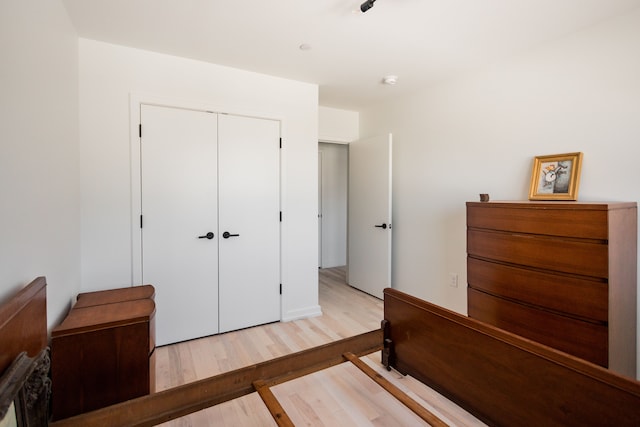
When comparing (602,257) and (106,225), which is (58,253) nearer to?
(106,225)

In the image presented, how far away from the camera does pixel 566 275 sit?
1.73 m

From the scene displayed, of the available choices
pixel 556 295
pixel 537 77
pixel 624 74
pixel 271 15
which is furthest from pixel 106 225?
pixel 624 74

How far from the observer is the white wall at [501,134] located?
191cm

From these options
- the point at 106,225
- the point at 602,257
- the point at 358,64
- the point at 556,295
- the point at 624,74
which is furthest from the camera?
the point at 358,64

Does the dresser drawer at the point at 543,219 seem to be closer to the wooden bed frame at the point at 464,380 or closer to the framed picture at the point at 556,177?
the framed picture at the point at 556,177

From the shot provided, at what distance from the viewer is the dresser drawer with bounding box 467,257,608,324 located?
1.62m

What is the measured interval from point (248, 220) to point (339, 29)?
1.72 m

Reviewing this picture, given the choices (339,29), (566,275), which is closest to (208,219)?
(339,29)

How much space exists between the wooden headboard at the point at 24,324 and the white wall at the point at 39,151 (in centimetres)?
7

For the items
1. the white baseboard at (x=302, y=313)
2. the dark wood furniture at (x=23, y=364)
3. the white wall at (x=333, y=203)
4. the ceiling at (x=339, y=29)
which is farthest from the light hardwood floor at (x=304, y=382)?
the white wall at (x=333, y=203)

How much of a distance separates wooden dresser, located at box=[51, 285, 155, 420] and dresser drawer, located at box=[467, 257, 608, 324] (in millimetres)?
2156

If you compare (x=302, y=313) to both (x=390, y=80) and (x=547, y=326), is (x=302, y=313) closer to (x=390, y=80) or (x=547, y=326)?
(x=547, y=326)

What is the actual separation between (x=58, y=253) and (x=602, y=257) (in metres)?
2.92

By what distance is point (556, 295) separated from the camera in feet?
5.80
